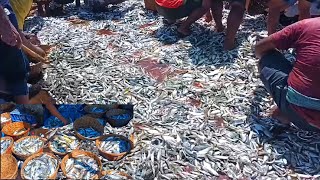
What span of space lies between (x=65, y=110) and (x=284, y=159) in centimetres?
241

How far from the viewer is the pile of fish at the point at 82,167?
322 cm

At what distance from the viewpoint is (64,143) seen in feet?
11.9

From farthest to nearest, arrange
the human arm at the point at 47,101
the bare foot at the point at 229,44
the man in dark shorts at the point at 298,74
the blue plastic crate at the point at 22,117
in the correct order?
1. the bare foot at the point at 229,44
2. the human arm at the point at 47,101
3. the blue plastic crate at the point at 22,117
4. the man in dark shorts at the point at 298,74

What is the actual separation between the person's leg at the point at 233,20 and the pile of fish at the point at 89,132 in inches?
103

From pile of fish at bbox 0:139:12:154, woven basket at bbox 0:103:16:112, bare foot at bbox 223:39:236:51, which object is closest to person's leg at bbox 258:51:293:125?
bare foot at bbox 223:39:236:51

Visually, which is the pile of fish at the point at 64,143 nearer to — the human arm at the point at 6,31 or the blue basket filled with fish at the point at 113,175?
the blue basket filled with fish at the point at 113,175

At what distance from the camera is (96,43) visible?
237 inches

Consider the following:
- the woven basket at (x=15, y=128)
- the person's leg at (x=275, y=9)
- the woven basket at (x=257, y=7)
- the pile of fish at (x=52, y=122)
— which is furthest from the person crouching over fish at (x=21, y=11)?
the woven basket at (x=257, y=7)

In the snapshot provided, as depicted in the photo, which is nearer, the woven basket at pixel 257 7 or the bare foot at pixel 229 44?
the bare foot at pixel 229 44

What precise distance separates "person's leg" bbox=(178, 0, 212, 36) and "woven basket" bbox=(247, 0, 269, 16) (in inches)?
38.1

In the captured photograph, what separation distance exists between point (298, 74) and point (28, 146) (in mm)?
2599

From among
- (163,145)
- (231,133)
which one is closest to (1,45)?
(163,145)

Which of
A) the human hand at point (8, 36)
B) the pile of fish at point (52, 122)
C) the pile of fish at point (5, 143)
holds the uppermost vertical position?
the human hand at point (8, 36)

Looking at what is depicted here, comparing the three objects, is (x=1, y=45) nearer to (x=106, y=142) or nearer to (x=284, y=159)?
(x=106, y=142)
